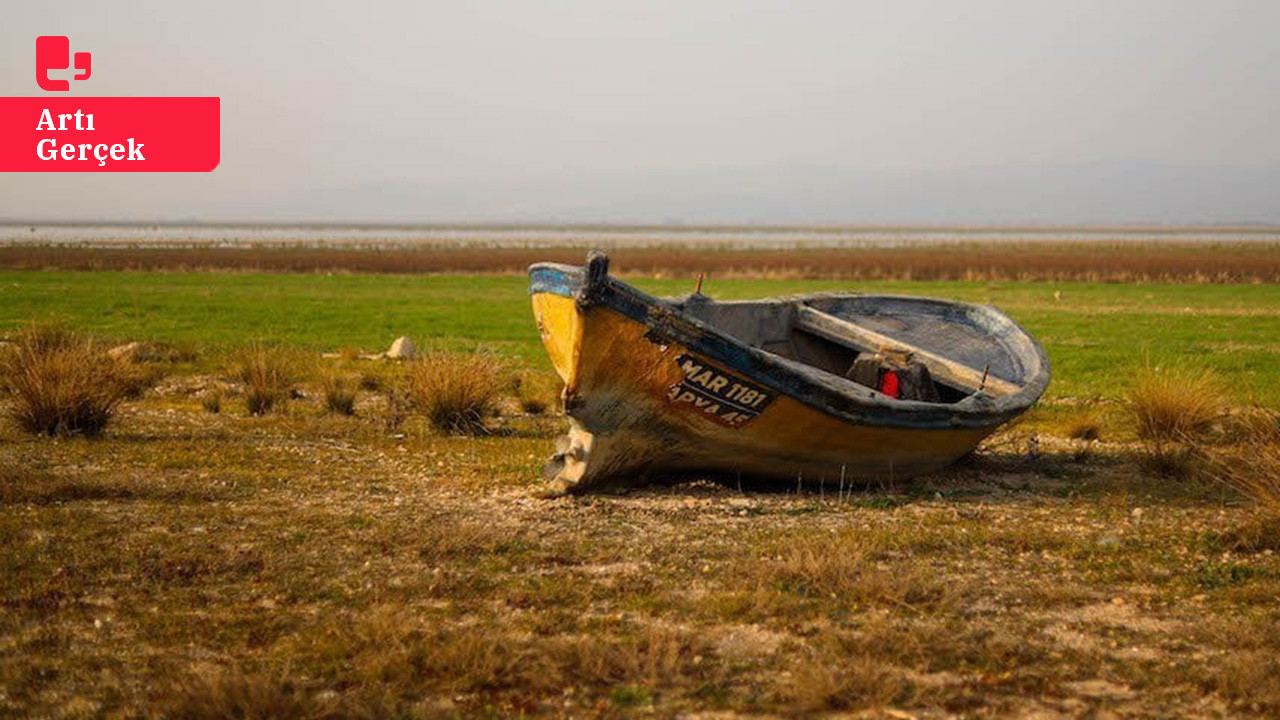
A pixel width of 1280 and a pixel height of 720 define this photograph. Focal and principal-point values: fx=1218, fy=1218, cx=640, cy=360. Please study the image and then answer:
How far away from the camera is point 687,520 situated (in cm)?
920

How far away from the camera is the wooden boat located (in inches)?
356

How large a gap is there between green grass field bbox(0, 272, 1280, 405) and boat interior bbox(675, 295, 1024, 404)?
3.99 m

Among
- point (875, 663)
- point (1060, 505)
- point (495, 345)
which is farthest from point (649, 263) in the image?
point (875, 663)

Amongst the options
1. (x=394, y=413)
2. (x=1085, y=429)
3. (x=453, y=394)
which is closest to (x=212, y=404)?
(x=394, y=413)

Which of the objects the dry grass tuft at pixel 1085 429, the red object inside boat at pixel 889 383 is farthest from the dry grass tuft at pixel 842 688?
the dry grass tuft at pixel 1085 429

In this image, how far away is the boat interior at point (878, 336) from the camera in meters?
12.0

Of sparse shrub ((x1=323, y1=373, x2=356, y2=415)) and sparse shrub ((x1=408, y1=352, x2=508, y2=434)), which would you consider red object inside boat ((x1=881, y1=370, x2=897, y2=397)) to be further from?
sparse shrub ((x1=323, y1=373, x2=356, y2=415))

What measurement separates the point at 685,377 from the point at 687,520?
108 centimetres

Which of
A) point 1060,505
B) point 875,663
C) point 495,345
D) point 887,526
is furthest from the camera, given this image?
point 495,345

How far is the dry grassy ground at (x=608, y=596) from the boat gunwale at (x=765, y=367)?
0.73m

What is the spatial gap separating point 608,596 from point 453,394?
6397 millimetres

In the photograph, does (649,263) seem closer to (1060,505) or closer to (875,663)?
(1060,505)

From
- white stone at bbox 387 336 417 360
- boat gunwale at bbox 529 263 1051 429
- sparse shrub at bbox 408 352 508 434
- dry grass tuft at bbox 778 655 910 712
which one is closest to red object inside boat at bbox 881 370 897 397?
boat gunwale at bbox 529 263 1051 429

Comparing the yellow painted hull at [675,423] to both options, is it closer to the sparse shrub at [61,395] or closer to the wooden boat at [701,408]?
the wooden boat at [701,408]
